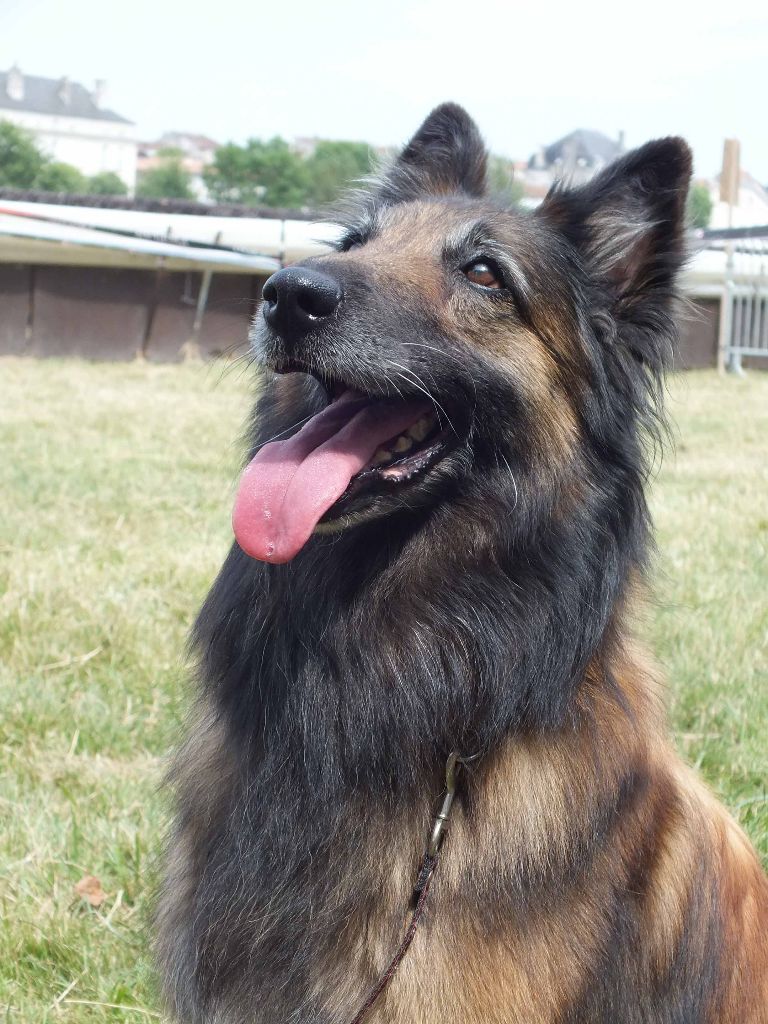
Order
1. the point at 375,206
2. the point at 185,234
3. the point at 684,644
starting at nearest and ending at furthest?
the point at 375,206 < the point at 684,644 < the point at 185,234

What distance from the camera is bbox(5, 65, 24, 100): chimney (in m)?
135

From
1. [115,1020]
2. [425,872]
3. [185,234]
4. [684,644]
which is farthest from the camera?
[185,234]

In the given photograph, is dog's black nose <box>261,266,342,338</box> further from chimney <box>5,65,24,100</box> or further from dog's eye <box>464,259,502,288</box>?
chimney <box>5,65,24,100</box>

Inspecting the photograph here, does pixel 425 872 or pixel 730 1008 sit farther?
pixel 730 1008

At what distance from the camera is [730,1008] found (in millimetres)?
2406

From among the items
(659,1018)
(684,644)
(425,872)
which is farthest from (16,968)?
(684,644)

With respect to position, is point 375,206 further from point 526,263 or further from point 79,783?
point 79,783

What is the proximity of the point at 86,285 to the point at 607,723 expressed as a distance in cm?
1402

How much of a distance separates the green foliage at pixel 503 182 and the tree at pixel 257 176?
95551mm

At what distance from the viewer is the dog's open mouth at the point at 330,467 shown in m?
2.24

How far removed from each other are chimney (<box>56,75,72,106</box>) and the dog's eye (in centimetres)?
15247

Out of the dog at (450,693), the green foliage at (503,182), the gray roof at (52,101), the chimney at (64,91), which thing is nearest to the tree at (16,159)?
the gray roof at (52,101)

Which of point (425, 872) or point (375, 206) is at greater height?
point (375, 206)

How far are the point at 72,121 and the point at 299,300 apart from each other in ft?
498
